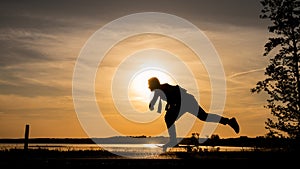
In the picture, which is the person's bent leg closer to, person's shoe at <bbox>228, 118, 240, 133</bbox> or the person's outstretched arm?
person's shoe at <bbox>228, 118, 240, 133</bbox>

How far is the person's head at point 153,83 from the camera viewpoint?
18188mm

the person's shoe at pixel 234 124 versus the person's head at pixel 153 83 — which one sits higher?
the person's head at pixel 153 83

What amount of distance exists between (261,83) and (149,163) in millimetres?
21379

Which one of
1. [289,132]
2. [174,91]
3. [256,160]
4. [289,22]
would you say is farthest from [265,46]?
[256,160]

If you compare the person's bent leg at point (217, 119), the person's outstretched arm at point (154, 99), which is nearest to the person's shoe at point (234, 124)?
the person's bent leg at point (217, 119)

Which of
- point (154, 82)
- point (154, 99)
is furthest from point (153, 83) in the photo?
point (154, 99)

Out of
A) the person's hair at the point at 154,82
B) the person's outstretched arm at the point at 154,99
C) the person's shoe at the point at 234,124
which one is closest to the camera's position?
the person's hair at the point at 154,82

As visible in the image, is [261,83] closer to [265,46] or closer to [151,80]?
[265,46]

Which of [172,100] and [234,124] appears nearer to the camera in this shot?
[172,100]

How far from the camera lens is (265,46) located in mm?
34000

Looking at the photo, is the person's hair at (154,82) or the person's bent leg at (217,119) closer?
the person's hair at (154,82)

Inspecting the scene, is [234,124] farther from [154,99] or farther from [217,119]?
[154,99]

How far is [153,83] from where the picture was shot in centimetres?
1833

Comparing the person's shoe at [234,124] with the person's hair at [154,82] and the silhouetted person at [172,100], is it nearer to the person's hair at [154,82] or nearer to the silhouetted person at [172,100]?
the silhouetted person at [172,100]
